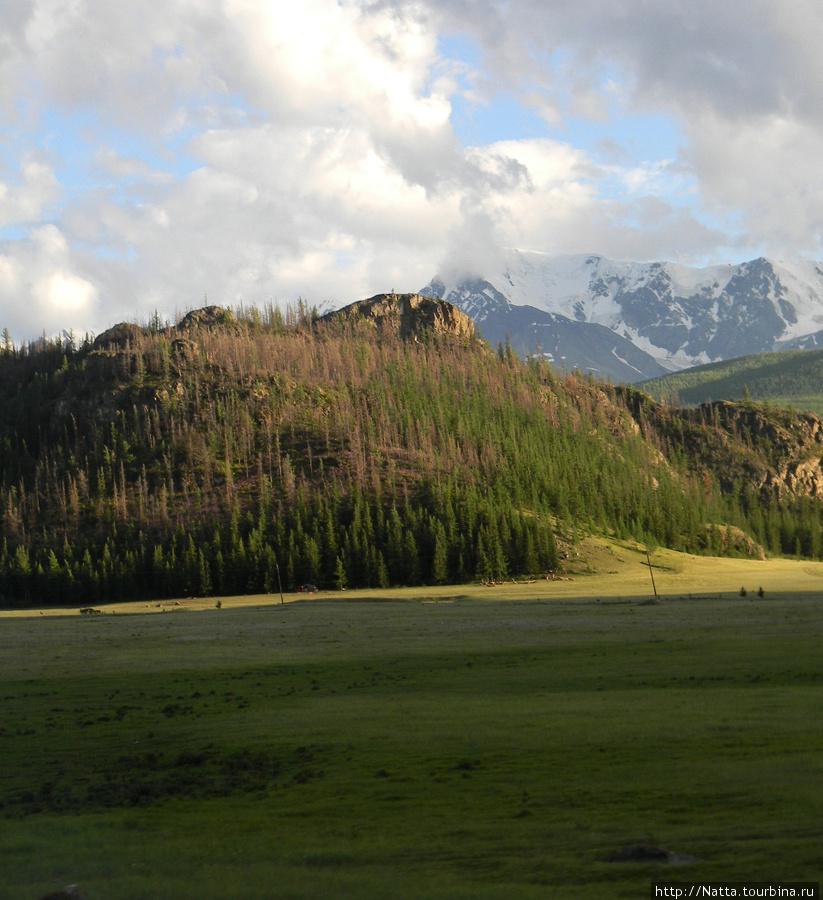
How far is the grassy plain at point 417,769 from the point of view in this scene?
18.3 meters

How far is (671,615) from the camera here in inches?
3105

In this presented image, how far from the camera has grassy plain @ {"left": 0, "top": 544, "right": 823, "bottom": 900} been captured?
60.1 ft

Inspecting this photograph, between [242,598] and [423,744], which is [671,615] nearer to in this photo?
[423,744]

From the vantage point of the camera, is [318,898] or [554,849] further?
[554,849]

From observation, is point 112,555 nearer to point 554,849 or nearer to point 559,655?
point 559,655

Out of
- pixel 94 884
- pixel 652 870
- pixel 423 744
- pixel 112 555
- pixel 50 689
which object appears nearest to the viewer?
pixel 652 870

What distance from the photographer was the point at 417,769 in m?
26.1

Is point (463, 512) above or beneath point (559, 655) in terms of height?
above

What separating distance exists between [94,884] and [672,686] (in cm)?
2495

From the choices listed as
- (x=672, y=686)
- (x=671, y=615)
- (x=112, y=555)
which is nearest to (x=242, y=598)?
(x=112, y=555)

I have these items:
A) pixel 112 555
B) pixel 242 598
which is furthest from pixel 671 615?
pixel 112 555

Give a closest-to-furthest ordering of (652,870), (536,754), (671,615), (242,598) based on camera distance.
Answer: (652,870), (536,754), (671,615), (242,598)

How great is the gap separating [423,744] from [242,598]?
125 meters

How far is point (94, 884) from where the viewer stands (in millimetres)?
18750
